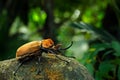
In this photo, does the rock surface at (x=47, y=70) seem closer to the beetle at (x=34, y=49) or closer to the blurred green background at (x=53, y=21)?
the beetle at (x=34, y=49)

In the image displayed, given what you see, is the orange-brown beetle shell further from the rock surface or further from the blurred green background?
the blurred green background

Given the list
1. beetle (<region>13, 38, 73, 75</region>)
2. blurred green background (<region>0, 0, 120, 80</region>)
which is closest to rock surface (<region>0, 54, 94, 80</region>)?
beetle (<region>13, 38, 73, 75</region>)

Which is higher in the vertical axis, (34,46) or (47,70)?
(34,46)

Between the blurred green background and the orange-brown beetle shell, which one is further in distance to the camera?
the blurred green background

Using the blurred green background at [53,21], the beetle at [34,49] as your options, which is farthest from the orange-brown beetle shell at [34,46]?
the blurred green background at [53,21]

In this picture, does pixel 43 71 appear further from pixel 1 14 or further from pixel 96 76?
pixel 1 14

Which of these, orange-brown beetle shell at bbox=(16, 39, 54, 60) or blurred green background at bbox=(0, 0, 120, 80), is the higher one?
blurred green background at bbox=(0, 0, 120, 80)

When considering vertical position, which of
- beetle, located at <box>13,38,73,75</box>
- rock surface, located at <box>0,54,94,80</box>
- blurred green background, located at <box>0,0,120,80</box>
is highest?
blurred green background, located at <box>0,0,120,80</box>

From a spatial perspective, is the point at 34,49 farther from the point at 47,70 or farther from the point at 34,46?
the point at 47,70

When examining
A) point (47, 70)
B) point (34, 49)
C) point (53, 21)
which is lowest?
point (47, 70)

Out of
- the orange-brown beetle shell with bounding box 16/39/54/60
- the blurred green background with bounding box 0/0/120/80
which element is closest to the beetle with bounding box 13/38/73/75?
the orange-brown beetle shell with bounding box 16/39/54/60

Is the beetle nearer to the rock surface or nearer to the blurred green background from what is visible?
the rock surface

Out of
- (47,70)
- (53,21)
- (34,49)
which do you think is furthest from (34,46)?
(53,21)
